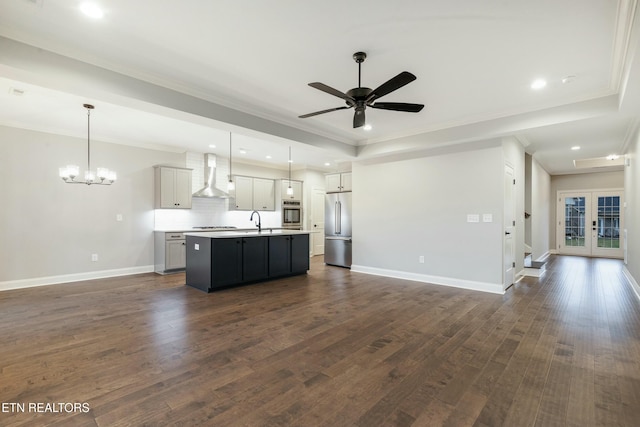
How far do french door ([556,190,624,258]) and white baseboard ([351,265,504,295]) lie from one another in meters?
6.99

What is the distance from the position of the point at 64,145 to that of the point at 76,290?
2.70m

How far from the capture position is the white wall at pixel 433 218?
16.2 feet

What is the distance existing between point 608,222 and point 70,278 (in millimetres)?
13812

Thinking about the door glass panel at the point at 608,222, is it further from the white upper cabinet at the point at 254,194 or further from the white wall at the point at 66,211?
the white wall at the point at 66,211

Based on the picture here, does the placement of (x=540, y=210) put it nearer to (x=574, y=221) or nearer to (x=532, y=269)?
(x=574, y=221)

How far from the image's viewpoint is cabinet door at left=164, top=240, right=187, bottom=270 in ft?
20.9

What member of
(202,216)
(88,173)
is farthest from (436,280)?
(88,173)

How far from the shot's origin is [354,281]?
5.65m

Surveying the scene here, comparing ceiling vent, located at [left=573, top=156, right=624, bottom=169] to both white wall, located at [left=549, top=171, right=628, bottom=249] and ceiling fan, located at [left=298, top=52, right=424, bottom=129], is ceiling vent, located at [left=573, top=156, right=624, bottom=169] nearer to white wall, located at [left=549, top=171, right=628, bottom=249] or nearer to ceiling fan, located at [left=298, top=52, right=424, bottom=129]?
white wall, located at [left=549, top=171, right=628, bottom=249]

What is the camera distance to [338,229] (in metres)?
7.23

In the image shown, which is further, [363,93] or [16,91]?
[16,91]

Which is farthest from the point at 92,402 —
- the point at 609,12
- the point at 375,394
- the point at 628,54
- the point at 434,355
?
the point at 628,54

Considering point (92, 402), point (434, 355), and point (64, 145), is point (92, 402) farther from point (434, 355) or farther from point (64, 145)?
point (64, 145)

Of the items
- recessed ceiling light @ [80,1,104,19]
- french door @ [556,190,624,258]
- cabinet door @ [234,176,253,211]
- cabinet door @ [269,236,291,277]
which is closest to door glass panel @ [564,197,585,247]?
french door @ [556,190,624,258]
